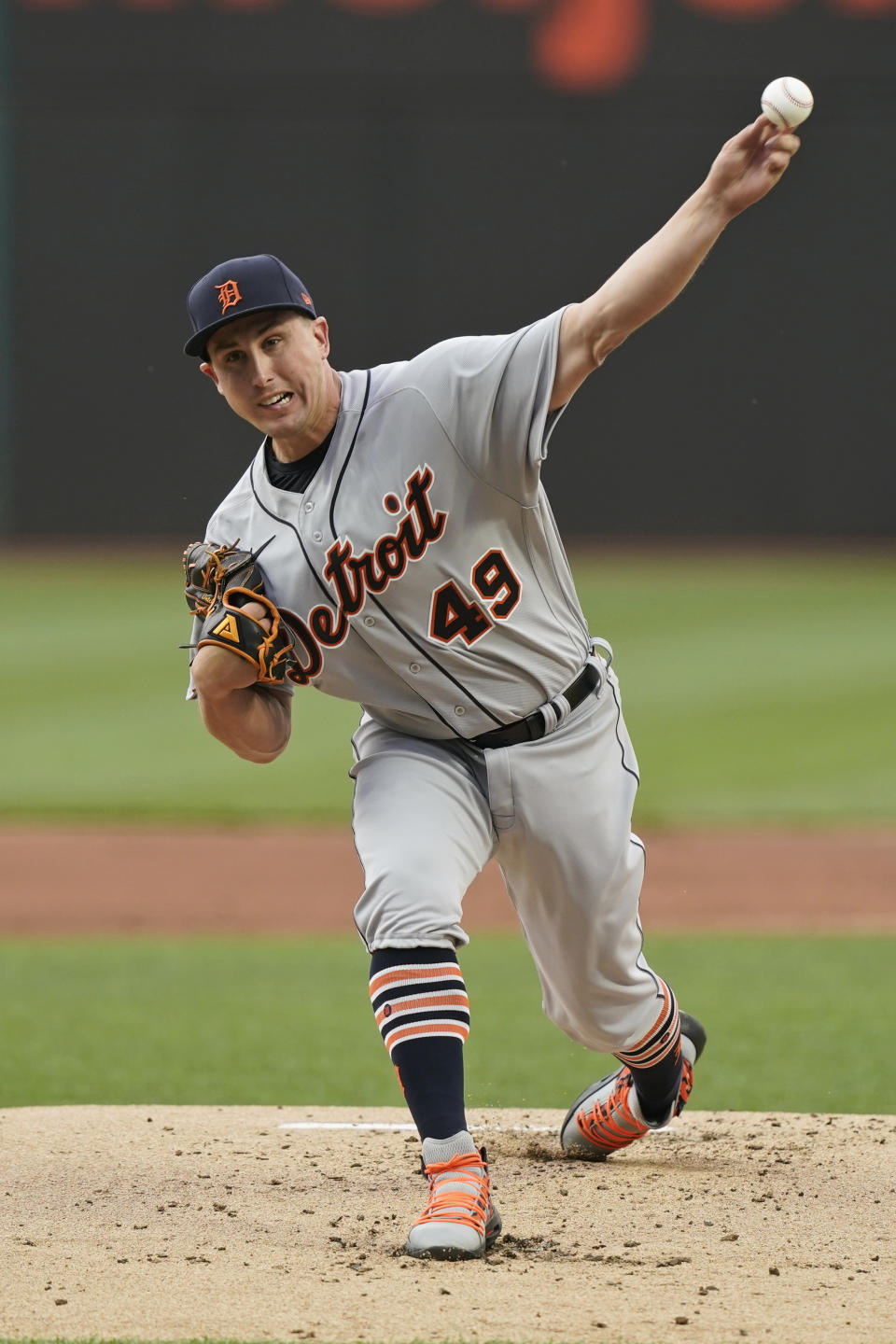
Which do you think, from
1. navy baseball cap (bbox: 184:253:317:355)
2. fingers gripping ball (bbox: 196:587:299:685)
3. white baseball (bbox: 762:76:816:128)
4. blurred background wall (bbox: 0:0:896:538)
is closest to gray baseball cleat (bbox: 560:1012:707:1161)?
fingers gripping ball (bbox: 196:587:299:685)

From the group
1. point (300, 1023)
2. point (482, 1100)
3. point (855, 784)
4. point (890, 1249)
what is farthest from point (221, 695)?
point (855, 784)

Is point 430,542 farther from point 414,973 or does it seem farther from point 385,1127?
point 385,1127

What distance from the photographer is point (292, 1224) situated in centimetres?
330

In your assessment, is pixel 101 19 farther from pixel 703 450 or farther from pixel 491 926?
pixel 491 926

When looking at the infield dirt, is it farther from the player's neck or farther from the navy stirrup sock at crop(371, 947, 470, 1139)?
the player's neck

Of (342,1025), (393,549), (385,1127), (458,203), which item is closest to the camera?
(393,549)

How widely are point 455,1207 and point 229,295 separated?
166cm

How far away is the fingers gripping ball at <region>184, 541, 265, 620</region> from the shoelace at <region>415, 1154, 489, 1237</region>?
1.10 m

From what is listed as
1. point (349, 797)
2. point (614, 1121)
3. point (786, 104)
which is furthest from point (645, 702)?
point (786, 104)

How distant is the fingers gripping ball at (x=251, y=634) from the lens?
127 inches

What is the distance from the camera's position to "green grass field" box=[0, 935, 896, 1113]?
488 centimetres

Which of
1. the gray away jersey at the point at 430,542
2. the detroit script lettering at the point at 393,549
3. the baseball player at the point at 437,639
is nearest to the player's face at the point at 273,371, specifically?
the baseball player at the point at 437,639

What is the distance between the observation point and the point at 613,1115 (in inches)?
149

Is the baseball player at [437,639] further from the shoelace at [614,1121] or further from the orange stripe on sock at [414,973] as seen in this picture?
the shoelace at [614,1121]
